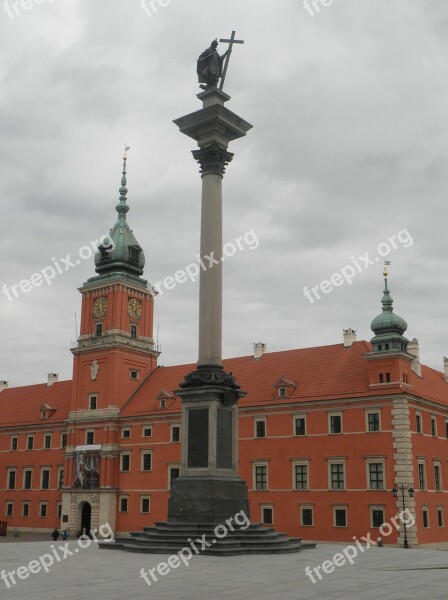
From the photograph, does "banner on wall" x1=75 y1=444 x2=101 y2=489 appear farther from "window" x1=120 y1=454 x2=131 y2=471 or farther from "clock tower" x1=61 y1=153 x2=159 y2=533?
"window" x1=120 y1=454 x2=131 y2=471

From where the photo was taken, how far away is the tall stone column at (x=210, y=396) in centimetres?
2384

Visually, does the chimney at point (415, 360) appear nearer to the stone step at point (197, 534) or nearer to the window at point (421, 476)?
the window at point (421, 476)

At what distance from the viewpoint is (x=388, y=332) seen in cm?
4684

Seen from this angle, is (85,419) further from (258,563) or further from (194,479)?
(258,563)

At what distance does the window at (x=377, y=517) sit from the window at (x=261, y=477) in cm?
831

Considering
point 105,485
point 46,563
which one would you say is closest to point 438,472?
point 105,485

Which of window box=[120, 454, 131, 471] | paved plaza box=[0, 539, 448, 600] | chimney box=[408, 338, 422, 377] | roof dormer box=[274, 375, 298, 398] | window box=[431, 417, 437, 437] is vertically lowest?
paved plaza box=[0, 539, 448, 600]

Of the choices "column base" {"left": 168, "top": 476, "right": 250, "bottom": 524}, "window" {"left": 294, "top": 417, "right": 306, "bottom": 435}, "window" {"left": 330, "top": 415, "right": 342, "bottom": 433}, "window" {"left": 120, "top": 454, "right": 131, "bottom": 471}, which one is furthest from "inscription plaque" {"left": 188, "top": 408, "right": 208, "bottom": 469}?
"window" {"left": 120, "top": 454, "right": 131, "bottom": 471}

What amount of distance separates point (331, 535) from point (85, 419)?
25.3 meters

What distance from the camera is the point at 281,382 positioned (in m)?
51.1

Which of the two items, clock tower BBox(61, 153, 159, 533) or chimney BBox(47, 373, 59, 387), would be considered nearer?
clock tower BBox(61, 153, 159, 533)

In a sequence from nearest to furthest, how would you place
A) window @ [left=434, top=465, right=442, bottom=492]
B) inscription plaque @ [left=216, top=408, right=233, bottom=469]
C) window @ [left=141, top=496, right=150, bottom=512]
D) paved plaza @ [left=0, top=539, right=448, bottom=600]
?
paved plaza @ [left=0, top=539, right=448, bottom=600], inscription plaque @ [left=216, top=408, right=233, bottom=469], window @ [left=434, top=465, right=442, bottom=492], window @ [left=141, top=496, right=150, bottom=512]

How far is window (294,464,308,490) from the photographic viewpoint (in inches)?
1876

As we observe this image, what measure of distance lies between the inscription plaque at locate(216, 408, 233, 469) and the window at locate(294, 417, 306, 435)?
2458 cm
